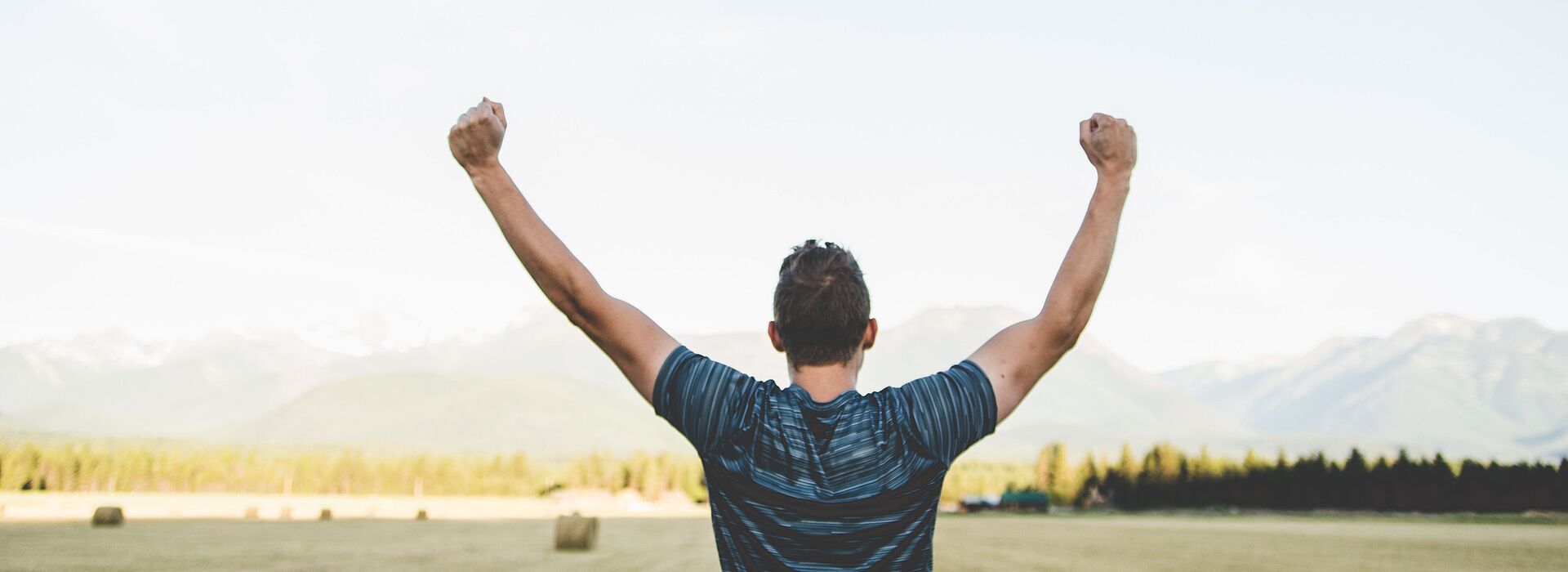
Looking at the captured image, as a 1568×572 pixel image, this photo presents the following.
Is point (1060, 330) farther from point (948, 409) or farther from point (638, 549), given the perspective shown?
point (638, 549)

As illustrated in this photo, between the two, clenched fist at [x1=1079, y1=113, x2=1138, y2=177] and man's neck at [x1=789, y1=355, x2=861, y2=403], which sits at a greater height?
clenched fist at [x1=1079, y1=113, x2=1138, y2=177]

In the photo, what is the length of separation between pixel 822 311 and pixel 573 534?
98.6 ft

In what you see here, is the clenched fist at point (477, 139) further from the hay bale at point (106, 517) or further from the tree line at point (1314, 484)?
the tree line at point (1314, 484)

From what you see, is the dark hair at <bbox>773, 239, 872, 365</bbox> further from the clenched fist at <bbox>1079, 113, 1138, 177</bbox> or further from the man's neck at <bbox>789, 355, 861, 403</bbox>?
the clenched fist at <bbox>1079, 113, 1138, 177</bbox>

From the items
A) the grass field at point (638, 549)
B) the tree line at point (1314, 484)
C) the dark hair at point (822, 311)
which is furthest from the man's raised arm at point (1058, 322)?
the tree line at point (1314, 484)

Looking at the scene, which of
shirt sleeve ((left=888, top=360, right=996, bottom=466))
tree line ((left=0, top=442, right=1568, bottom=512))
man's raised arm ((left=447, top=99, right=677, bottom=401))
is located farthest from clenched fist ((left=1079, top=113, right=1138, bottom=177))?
tree line ((left=0, top=442, right=1568, bottom=512))

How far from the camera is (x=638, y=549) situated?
32.2 metres

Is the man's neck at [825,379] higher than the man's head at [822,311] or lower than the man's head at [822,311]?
lower

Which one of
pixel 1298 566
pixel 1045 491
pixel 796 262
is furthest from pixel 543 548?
pixel 1045 491

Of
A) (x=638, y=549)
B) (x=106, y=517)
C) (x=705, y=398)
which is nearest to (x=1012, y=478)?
(x=638, y=549)

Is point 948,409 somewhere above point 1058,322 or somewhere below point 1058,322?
below

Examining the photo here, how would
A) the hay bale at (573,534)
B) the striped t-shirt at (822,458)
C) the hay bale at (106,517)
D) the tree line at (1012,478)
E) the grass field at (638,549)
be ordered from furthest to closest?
the tree line at (1012,478)
the hay bale at (106,517)
the hay bale at (573,534)
the grass field at (638,549)
the striped t-shirt at (822,458)

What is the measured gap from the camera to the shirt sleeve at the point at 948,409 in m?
2.78

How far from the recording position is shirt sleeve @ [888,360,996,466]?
9.13ft
